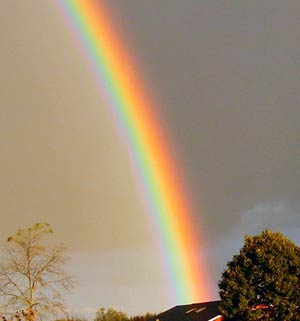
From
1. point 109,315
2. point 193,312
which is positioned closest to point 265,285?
point 193,312

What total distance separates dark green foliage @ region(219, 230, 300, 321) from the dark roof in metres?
9.19

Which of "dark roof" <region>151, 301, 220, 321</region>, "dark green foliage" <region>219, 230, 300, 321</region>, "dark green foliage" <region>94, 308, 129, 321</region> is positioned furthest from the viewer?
"dark green foliage" <region>94, 308, 129, 321</region>

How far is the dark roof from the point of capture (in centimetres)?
5769

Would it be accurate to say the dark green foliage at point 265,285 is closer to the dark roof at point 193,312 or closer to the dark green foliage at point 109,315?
the dark roof at point 193,312

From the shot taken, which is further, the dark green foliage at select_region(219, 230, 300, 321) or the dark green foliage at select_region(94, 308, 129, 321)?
the dark green foliage at select_region(94, 308, 129, 321)

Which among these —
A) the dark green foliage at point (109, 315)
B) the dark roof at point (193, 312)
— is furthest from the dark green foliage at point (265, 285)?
the dark green foliage at point (109, 315)

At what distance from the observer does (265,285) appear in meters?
46.5

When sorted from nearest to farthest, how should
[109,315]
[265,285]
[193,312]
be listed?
[265,285] → [193,312] → [109,315]

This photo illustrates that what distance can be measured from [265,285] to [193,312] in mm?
18664

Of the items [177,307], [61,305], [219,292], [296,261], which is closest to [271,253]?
[296,261]

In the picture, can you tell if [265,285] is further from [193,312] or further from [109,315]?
[109,315]

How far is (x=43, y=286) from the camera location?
1340 inches

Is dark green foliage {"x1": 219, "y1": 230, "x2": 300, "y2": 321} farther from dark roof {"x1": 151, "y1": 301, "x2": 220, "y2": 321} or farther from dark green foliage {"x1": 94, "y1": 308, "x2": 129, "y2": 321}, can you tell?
dark green foliage {"x1": 94, "y1": 308, "x2": 129, "y2": 321}

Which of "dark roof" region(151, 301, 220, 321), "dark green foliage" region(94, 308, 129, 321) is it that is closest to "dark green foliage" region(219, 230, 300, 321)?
"dark roof" region(151, 301, 220, 321)
